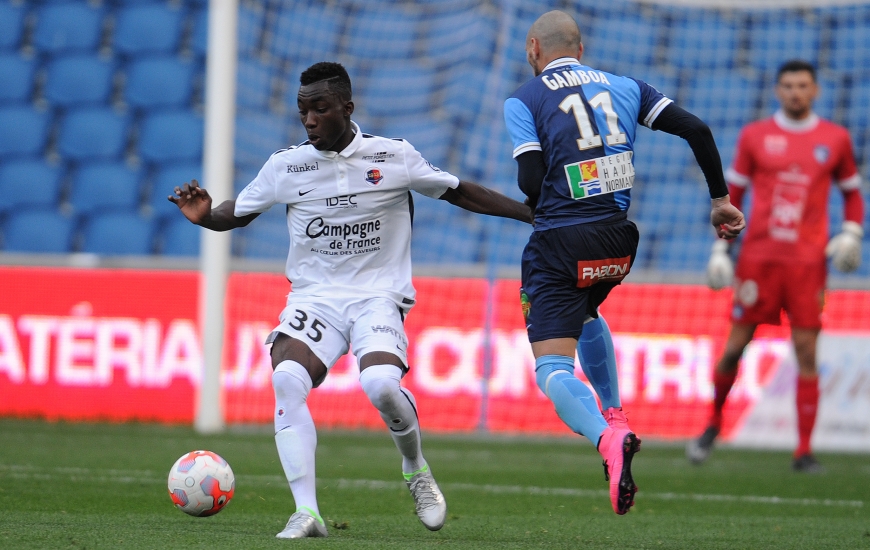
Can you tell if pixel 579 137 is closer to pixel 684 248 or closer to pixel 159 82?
pixel 684 248

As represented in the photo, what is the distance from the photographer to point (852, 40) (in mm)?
12297

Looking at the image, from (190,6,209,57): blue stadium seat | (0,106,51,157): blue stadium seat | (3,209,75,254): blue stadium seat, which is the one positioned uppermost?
(190,6,209,57): blue stadium seat

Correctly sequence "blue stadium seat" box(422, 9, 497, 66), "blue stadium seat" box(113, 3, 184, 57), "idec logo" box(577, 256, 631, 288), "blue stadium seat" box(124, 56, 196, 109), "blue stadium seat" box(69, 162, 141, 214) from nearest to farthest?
"idec logo" box(577, 256, 631, 288), "blue stadium seat" box(69, 162, 141, 214), "blue stadium seat" box(422, 9, 497, 66), "blue stadium seat" box(124, 56, 196, 109), "blue stadium seat" box(113, 3, 184, 57)

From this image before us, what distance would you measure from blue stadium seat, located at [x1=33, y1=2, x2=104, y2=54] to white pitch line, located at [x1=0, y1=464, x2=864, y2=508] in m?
7.95

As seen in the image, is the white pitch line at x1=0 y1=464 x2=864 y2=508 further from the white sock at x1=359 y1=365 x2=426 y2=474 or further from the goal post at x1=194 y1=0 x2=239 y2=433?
the goal post at x1=194 y1=0 x2=239 y2=433

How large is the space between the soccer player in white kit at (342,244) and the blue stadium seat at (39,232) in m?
8.06

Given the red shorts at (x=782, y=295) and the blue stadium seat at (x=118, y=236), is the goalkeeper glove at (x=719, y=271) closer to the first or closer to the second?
the red shorts at (x=782, y=295)

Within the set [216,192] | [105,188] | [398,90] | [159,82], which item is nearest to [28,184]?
[105,188]

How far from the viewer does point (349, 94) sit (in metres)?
4.64

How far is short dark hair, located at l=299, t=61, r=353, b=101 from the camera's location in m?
4.54

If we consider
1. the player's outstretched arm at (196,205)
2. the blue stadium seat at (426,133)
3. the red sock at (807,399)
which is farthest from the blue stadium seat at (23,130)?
the player's outstretched arm at (196,205)

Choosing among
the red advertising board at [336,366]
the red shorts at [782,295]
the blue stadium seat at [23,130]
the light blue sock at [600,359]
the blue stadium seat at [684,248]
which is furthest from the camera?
the blue stadium seat at [23,130]

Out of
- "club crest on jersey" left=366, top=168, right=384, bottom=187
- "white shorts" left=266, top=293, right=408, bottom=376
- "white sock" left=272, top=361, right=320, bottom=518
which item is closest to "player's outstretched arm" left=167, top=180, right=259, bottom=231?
"white shorts" left=266, top=293, right=408, bottom=376

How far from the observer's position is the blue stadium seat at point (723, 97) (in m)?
12.5
